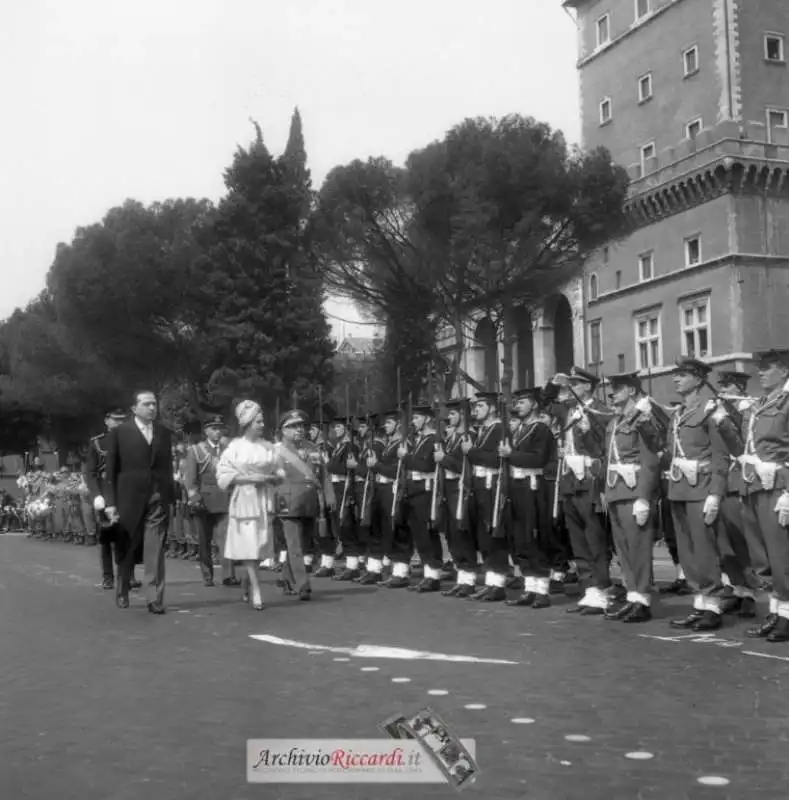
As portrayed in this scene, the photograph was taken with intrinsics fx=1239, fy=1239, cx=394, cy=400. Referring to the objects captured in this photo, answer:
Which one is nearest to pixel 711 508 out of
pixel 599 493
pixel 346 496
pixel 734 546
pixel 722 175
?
pixel 599 493

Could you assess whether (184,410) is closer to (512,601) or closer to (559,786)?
(512,601)

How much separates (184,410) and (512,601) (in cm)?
4372

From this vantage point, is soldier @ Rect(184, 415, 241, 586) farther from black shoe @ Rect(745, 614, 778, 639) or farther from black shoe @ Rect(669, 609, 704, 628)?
black shoe @ Rect(745, 614, 778, 639)

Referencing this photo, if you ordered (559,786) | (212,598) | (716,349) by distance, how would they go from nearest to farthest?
(559,786), (212,598), (716,349)

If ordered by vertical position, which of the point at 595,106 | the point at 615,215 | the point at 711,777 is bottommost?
the point at 711,777

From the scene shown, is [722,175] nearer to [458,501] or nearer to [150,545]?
[458,501]

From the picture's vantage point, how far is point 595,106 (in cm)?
5459

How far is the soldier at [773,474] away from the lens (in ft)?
27.9

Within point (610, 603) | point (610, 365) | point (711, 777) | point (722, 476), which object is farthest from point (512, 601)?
point (610, 365)

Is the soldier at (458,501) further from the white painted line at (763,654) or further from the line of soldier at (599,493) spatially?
the white painted line at (763,654)

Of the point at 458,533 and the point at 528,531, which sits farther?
the point at 458,533

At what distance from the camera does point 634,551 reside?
977cm

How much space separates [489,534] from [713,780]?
6.93m

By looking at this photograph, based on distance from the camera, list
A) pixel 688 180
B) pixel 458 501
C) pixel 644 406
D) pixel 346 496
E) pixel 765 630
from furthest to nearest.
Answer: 1. pixel 688 180
2. pixel 346 496
3. pixel 458 501
4. pixel 644 406
5. pixel 765 630
